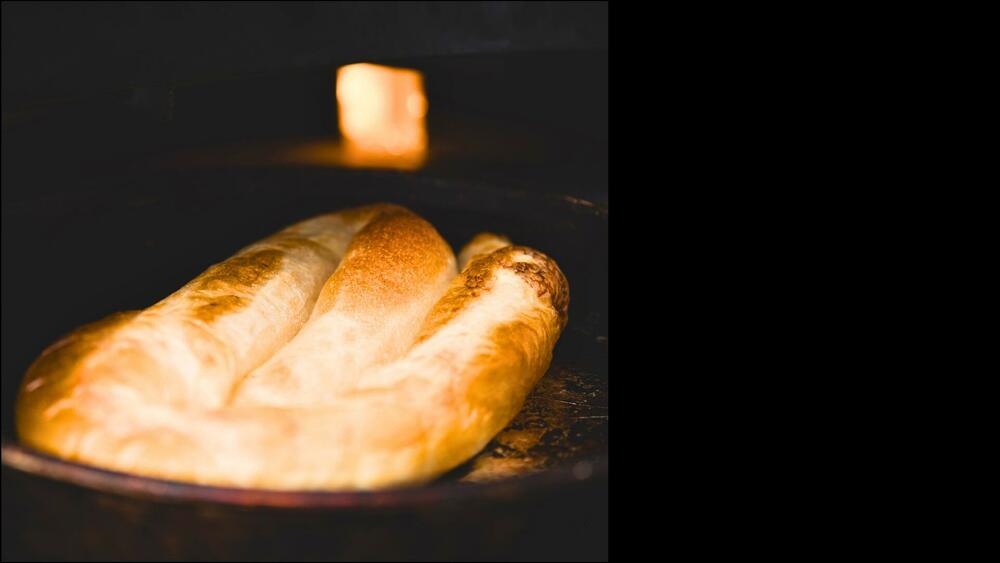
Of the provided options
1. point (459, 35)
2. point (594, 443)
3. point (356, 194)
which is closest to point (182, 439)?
point (594, 443)

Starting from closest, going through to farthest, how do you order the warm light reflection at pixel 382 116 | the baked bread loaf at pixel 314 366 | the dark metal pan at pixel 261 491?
the dark metal pan at pixel 261 491 < the baked bread loaf at pixel 314 366 < the warm light reflection at pixel 382 116

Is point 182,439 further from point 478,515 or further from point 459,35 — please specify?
point 459,35

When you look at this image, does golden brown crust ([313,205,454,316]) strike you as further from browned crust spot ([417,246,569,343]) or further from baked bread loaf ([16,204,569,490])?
browned crust spot ([417,246,569,343])

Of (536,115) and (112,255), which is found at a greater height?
(536,115)

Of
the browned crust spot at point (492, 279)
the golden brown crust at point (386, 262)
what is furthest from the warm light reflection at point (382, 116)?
the browned crust spot at point (492, 279)

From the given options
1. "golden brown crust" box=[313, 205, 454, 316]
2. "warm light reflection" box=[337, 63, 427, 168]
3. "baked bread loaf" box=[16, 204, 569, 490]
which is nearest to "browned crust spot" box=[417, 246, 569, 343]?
"baked bread loaf" box=[16, 204, 569, 490]

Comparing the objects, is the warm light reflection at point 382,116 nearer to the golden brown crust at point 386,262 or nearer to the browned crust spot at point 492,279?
the golden brown crust at point 386,262

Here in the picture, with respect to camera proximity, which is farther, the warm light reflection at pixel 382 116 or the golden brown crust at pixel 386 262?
the warm light reflection at pixel 382 116
